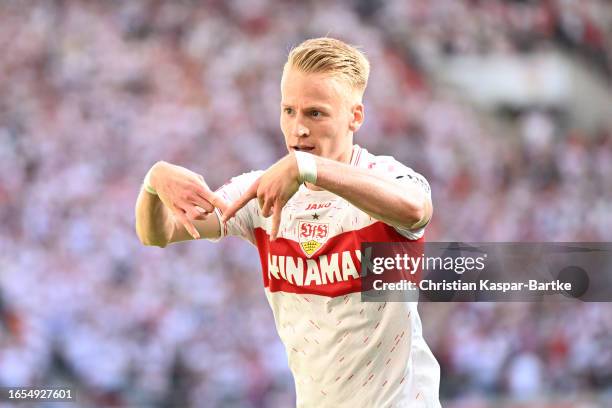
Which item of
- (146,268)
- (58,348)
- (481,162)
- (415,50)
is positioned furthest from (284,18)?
(58,348)

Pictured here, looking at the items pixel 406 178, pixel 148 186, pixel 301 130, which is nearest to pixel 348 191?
pixel 406 178

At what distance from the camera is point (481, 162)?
11766mm

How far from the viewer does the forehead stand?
10.0ft

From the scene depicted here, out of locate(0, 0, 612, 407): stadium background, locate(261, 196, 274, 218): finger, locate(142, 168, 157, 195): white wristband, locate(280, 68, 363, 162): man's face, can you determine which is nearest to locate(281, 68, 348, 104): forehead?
locate(280, 68, 363, 162): man's face

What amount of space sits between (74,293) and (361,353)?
7236 millimetres

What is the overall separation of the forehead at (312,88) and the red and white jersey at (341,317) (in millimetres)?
272

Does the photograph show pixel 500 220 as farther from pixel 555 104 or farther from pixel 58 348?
pixel 58 348

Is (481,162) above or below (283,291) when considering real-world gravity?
above

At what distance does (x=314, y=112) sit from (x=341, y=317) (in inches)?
27.2

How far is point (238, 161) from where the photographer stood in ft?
36.3

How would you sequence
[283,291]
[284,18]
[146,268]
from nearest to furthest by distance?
1. [283,291]
2. [146,268]
3. [284,18]

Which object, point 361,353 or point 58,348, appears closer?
point 361,353

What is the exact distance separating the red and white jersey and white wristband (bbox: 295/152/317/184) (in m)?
0.52

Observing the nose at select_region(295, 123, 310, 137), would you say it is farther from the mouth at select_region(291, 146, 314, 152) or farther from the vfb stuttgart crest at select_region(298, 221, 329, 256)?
the vfb stuttgart crest at select_region(298, 221, 329, 256)
